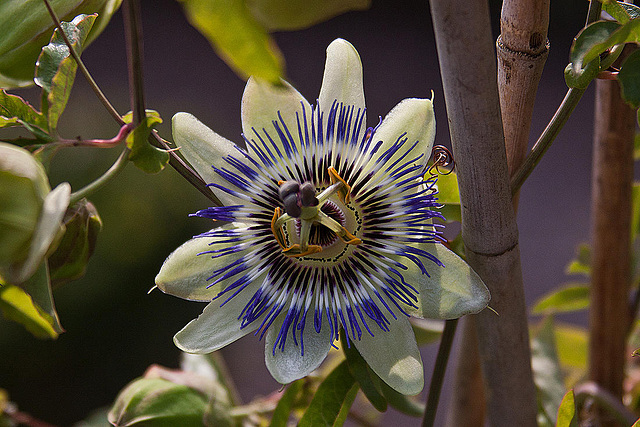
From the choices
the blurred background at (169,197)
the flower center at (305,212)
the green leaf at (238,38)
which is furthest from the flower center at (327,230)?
the blurred background at (169,197)

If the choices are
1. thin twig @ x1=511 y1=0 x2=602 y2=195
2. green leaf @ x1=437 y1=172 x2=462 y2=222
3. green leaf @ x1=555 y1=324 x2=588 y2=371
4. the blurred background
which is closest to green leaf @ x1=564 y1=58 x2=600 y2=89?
thin twig @ x1=511 y1=0 x2=602 y2=195

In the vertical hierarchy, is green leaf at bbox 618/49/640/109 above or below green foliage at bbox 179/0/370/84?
below

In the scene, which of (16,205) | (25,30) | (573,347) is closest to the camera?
(16,205)

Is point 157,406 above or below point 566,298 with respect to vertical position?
above

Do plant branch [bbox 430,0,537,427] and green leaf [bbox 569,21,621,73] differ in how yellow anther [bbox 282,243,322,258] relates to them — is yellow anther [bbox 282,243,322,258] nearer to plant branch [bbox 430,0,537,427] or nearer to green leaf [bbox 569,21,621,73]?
plant branch [bbox 430,0,537,427]

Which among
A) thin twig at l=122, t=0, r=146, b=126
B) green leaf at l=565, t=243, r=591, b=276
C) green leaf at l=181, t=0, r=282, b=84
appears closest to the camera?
green leaf at l=181, t=0, r=282, b=84

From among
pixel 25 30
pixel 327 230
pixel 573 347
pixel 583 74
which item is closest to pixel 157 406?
pixel 327 230

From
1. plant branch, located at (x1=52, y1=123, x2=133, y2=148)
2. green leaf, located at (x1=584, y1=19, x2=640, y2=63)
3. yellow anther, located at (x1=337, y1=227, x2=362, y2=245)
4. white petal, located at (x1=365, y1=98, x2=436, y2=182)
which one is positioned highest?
green leaf, located at (x1=584, y1=19, x2=640, y2=63)

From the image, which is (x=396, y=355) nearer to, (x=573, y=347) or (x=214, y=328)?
(x=214, y=328)
